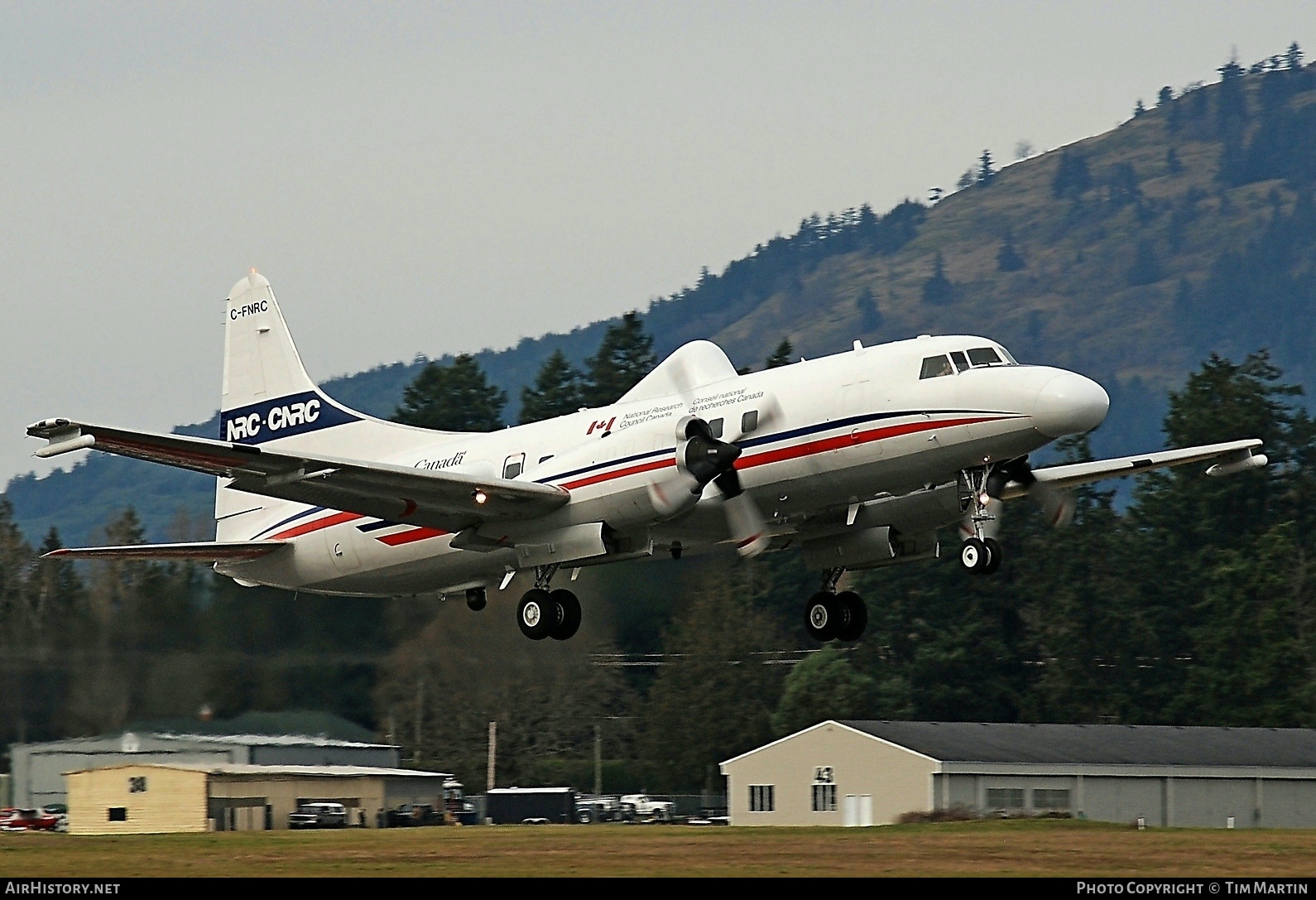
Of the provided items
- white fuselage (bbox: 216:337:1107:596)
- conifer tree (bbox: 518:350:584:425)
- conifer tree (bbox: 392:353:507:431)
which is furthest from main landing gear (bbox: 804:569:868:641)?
conifer tree (bbox: 392:353:507:431)

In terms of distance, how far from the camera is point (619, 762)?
217 feet

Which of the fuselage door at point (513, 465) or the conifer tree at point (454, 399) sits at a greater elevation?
the conifer tree at point (454, 399)

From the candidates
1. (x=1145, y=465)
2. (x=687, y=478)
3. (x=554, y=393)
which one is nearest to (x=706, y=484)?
(x=687, y=478)

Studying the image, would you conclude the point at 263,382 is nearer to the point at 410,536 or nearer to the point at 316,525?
the point at 316,525

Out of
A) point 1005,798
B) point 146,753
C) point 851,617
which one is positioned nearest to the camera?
point 851,617

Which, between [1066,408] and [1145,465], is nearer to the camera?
[1066,408]

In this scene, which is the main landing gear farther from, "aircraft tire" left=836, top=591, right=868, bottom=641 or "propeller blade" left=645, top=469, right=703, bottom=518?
"propeller blade" left=645, top=469, right=703, bottom=518

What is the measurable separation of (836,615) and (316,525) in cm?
920

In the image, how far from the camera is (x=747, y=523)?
29.5 m

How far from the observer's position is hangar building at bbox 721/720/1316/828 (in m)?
52.8

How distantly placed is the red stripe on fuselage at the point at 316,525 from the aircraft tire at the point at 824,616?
7.87 meters

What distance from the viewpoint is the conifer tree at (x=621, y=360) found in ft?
305

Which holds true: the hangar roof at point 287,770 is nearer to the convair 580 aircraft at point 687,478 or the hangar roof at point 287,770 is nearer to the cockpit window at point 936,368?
the convair 580 aircraft at point 687,478

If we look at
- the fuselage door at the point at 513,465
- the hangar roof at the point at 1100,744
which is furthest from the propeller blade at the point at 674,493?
the hangar roof at the point at 1100,744
